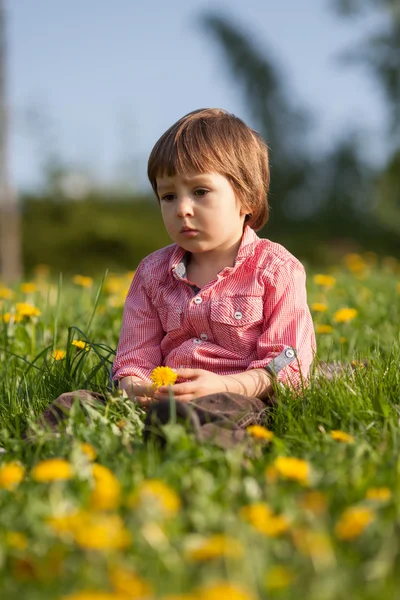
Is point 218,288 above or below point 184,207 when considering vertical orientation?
Result: below

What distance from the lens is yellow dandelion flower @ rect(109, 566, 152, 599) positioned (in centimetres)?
106

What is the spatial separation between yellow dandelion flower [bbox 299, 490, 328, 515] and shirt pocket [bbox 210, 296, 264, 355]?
96 centimetres

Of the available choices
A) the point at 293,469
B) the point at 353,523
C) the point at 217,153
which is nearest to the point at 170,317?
the point at 217,153

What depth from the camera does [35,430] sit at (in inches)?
75.1

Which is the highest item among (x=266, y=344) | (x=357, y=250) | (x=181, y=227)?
(x=181, y=227)

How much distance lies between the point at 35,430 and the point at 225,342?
0.70 meters

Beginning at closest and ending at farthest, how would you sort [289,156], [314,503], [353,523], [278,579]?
1. [278,579]
2. [353,523]
3. [314,503]
4. [289,156]

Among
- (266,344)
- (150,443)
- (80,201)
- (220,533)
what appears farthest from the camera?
(80,201)

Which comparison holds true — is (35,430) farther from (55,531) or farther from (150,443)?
(55,531)

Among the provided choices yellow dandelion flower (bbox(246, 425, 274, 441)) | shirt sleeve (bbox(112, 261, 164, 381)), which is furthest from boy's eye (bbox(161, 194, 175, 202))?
yellow dandelion flower (bbox(246, 425, 274, 441))

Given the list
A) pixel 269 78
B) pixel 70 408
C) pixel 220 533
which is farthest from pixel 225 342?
pixel 269 78

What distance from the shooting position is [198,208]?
2295mm

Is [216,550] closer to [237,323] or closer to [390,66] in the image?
[237,323]

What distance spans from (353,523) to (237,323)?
114 centimetres
